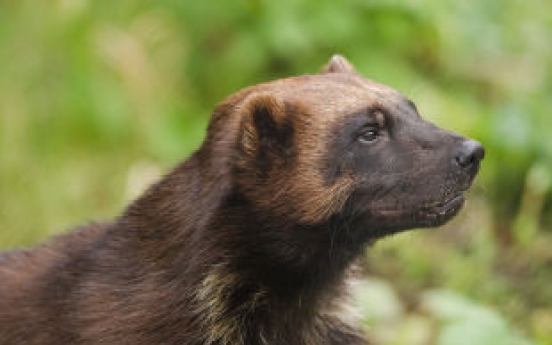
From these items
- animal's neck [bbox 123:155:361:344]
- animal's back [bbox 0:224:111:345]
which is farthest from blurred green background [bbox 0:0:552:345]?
animal's neck [bbox 123:155:361:344]

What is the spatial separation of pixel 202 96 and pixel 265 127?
344 centimetres

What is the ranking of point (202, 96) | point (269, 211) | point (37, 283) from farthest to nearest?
point (202, 96)
point (37, 283)
point (269, 211)

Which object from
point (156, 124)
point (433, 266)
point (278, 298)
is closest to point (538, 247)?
point (433, 266)

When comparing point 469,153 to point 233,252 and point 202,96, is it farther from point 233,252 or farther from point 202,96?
point 202,96

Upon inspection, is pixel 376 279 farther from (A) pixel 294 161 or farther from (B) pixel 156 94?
(A) pixel 294 161

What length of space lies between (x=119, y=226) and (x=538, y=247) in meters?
A: 2.88

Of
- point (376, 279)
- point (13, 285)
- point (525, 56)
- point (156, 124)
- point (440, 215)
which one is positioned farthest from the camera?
point (525, 56)

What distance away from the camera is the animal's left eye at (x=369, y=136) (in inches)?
155

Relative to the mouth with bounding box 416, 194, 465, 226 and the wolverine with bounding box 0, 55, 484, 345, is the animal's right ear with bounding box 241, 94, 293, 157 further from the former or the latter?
the mouth with bounding box 416, 194, 465, 226

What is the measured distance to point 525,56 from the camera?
303 inches

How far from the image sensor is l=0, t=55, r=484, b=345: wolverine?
12.9ft

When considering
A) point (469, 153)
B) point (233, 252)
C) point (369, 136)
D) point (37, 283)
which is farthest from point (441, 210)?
point (37, 283)

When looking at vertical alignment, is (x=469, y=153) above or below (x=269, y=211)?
above

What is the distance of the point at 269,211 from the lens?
396cm
